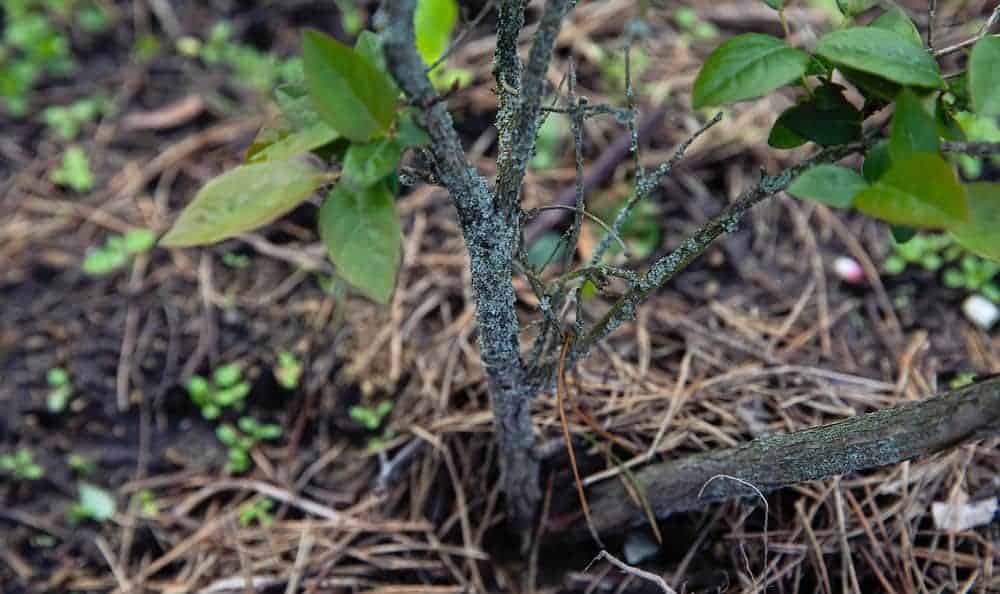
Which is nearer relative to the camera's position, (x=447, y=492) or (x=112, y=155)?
(x=447, y=492)

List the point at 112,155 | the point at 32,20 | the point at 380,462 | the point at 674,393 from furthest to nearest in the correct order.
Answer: the point at 32,20, the point at 112,155, the point at 380,462, the point at 674,393

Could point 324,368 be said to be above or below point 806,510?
above

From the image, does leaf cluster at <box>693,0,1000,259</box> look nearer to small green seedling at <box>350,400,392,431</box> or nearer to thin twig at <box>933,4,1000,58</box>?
thin twig at <box>933,4,1000,58</box>

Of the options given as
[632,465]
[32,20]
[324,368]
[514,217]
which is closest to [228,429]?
[324,368]

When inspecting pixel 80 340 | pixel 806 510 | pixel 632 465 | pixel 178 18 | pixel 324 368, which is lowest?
pixel 806 510

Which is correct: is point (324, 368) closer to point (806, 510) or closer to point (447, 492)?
point (447, 492)

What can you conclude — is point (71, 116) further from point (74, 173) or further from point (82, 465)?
point (82, 465)
